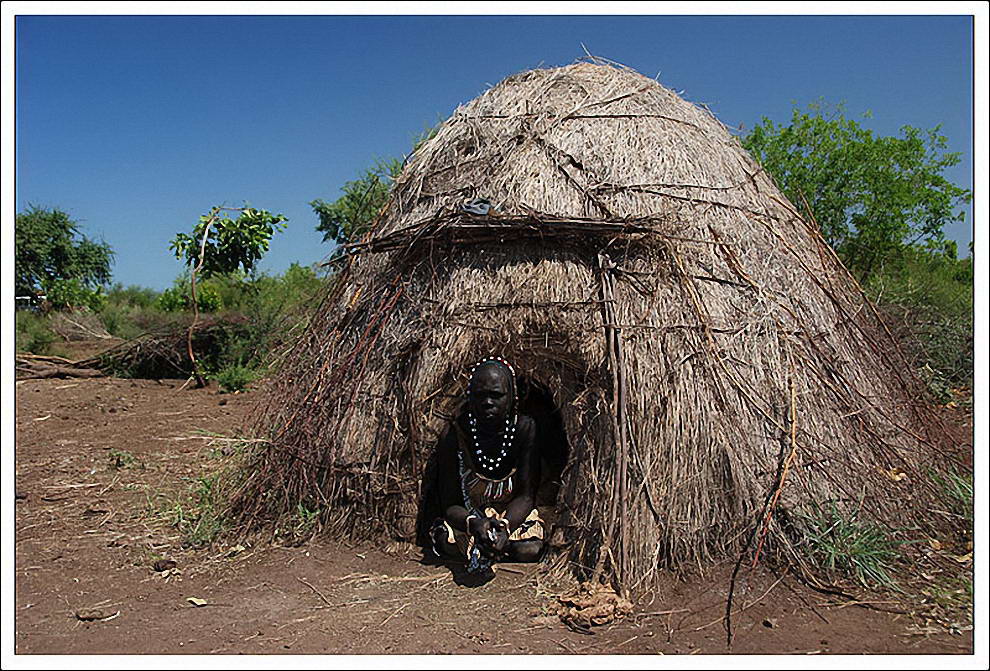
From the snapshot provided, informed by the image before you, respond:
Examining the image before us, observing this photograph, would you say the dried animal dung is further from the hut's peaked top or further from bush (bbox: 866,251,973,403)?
bush (bbox: 866,251,973,403)

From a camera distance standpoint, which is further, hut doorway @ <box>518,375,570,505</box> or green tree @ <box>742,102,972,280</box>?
green tree @ <box>742,102,972,280</box>

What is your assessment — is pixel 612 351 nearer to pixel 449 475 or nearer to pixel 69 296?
pixel 449 475

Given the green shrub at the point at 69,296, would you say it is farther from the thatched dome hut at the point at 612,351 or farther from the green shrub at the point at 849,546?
the green shrub at the point at 849,546

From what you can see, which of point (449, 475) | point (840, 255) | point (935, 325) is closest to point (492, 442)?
point (449, 475)

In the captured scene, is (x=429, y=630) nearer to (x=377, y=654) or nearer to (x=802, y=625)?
(x=377, y=654)

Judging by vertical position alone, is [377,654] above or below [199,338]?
below

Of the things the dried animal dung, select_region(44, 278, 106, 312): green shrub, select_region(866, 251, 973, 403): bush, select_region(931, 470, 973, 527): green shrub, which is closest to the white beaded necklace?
the dried animal dung

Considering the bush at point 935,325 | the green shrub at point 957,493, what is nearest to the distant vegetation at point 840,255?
the bush at point 935,325

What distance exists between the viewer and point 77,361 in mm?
13812

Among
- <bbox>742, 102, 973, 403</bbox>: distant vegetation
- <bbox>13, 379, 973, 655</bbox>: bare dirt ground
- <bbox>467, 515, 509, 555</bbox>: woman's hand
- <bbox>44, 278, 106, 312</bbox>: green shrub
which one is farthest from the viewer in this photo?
<bbox>44, 278, 106, 312</bbox>: green shrub

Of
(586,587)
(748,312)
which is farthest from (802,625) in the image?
(748,312)

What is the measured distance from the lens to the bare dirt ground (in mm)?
3656

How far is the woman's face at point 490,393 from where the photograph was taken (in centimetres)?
432

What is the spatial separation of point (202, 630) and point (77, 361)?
11743 mm
